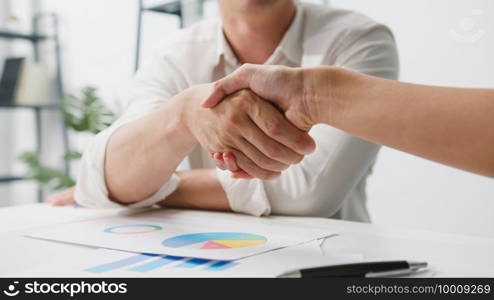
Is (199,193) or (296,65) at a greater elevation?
(296,65)

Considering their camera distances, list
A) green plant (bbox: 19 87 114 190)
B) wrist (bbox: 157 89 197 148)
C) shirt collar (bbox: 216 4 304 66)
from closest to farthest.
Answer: wrist (bbox: 157 89 197 148), shirt collar (bbox: 216 4 304 66), green plant (bbox: 19 87 114 190)

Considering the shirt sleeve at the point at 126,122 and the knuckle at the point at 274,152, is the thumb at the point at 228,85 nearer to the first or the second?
the knuckle at the point at 274,152

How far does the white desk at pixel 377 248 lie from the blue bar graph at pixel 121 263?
81 millimetres

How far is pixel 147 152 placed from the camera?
3.36ft

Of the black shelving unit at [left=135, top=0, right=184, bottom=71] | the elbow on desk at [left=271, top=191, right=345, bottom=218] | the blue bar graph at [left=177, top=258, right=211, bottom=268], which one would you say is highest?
the black shelving unit at [left=135, top=0, right=184, bottom=71]

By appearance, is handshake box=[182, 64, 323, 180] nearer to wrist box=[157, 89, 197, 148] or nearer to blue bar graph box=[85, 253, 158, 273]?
wrist box=[157, 89, 197, 148]

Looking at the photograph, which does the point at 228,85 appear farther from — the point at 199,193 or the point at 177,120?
the point at 199,193

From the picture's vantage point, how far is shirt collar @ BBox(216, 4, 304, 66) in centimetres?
126

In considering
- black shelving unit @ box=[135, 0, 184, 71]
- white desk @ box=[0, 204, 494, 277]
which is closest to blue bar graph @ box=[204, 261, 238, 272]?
white desk @ box=[0, 204, 494, 277]

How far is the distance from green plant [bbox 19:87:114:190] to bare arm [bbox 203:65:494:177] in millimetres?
1895

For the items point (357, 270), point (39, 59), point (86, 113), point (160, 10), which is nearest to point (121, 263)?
point (357, 270)

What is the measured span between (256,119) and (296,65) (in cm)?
39

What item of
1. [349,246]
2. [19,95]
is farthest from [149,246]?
[19,95]

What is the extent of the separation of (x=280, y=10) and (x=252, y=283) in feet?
2.88
